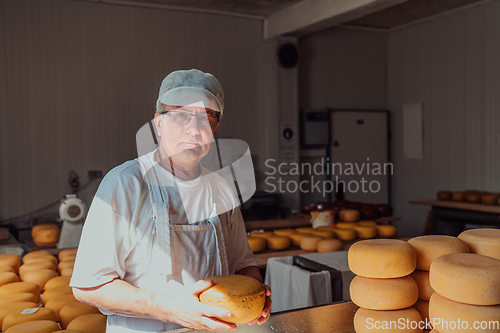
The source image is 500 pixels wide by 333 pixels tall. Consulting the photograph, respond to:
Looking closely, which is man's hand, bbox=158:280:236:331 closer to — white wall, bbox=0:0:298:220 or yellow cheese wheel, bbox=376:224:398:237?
yellow cheese wheel, bbox=376:224:398:237

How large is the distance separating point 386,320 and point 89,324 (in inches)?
40.3

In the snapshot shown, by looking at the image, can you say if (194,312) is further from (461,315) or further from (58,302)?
(58,302)

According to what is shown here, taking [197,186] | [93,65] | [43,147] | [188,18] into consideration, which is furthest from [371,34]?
[197,186]

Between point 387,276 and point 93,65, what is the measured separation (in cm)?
451

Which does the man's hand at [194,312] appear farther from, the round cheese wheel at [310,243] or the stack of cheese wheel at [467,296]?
the round cheese wheel at [310,243]

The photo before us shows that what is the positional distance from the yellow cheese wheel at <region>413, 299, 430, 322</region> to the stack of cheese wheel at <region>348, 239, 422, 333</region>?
0.03m

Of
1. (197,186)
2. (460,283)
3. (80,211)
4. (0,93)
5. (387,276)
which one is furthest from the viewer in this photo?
→ (0,93)

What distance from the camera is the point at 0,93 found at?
441 centimetres

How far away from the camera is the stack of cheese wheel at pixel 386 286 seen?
1047 mm

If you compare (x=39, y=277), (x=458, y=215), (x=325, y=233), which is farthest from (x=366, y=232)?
(x=39, y=277)

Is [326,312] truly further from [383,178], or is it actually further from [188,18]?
[383,178]

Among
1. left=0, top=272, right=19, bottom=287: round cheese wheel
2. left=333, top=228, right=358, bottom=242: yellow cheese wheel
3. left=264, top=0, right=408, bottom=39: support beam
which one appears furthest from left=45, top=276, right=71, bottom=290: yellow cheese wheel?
left=264, top=0, right=408, bottom=39: support beam

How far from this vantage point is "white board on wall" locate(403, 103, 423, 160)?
6.17 m

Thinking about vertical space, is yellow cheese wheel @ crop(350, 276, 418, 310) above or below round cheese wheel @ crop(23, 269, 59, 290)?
above
